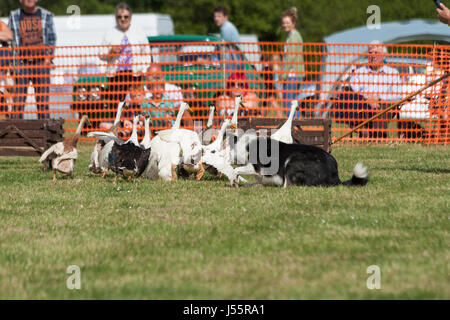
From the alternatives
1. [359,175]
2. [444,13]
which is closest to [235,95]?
[444,13]

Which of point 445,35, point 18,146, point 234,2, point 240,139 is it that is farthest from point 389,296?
point 234,2

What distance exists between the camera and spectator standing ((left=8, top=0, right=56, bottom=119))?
1585 cm

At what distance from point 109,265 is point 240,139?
431cm

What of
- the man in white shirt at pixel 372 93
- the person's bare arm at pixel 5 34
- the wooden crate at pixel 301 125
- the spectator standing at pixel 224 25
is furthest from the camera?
the spectator standing at pixel 224 25

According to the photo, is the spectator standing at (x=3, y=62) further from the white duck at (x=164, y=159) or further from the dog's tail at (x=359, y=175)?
the dog's tail at (x=359, y=175)

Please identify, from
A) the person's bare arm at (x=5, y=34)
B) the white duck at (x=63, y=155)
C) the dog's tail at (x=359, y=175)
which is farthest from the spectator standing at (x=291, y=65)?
the dog's tail at (x=359, y=175)

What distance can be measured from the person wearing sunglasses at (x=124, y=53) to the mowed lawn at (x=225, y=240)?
7.01 meters

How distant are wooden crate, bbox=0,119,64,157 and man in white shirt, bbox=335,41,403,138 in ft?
21.7

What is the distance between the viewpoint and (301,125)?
1277 cm

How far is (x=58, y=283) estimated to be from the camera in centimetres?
518

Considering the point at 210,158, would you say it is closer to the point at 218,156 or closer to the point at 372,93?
the point at 218,156

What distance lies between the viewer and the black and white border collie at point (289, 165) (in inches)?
356
